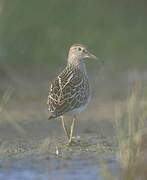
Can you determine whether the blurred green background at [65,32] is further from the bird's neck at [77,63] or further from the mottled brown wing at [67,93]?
the mottled brown wing at [67,93]

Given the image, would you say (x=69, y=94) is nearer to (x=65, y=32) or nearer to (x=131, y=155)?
(x=131, y=155)

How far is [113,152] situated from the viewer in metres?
9.73

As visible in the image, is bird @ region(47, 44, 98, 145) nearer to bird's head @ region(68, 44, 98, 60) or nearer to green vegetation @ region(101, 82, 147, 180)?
bird's head @ region(68, 44, 98, 60)

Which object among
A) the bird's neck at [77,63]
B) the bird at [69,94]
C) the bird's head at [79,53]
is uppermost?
the bird's head at [79,53]

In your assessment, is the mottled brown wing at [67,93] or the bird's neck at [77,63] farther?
the bird's neck at [77,63]

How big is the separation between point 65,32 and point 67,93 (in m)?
7.20

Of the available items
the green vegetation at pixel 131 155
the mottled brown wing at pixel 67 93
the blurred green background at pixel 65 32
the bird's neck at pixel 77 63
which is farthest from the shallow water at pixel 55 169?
the blurred green background at pixel 65 32

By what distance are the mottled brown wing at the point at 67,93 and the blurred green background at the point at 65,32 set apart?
4916 millimetres

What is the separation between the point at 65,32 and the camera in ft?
57.6

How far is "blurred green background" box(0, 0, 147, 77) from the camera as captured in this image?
54.1ft

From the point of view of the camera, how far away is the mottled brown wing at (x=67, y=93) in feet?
33.6

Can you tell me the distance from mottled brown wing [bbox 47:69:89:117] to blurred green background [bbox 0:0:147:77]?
492 cm

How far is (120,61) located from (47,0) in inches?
70.6

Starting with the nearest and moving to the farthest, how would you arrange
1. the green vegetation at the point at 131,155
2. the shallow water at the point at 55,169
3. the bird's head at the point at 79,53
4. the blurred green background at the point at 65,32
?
the green vegetation at the point at 131,155 → the shallow water at the point at 55,169 → the bird's head at the point at 79,53 → the blurred green background at the point at 65,32
